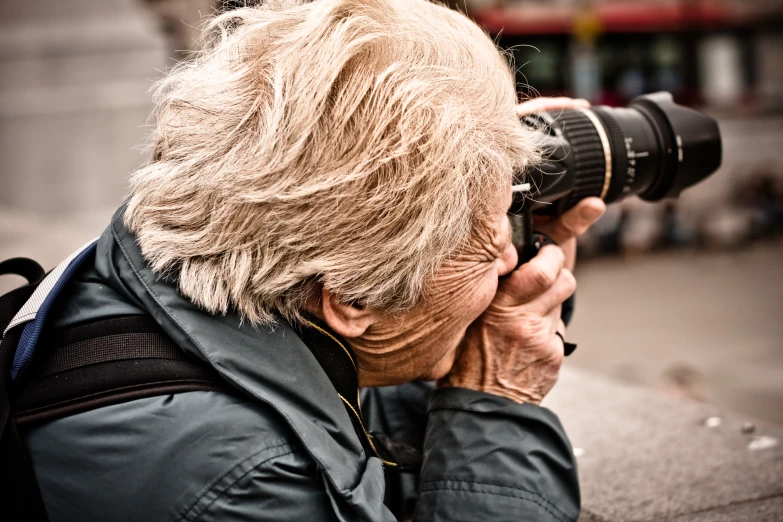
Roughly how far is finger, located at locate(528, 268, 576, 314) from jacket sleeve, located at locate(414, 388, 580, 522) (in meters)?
0.19

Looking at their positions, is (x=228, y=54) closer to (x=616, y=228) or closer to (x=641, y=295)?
(x=641, y=295)

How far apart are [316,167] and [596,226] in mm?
9853

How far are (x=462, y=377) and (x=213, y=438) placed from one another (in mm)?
563

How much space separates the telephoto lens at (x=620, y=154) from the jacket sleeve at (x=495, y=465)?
15.6 inches

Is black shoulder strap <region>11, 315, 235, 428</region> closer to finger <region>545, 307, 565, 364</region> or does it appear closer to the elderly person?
the elderly person

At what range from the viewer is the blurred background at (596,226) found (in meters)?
5.07

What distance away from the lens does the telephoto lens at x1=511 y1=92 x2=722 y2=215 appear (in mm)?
1514

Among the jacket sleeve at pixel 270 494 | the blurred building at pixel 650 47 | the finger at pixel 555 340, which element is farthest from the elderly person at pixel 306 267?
the blurred building at pixel 650 47

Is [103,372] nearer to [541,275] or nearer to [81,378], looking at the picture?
[81,378]

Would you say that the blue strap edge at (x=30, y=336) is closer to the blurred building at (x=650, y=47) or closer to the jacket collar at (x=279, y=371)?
the jacket collar at (x=279, y=371)

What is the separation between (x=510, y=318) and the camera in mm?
1474

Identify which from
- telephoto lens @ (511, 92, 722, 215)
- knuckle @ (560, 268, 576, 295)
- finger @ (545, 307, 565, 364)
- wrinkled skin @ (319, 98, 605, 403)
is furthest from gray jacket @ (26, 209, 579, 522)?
telephoto lens @ (511, 92, 722, 215)

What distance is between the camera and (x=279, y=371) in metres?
1.15

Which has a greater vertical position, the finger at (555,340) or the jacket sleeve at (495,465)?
the finger at (555,340)
